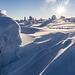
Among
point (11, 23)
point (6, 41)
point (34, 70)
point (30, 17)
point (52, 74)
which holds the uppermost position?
point (11, 23)

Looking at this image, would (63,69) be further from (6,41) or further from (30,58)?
(6,41)

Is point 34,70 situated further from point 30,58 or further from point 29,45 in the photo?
point 29,45

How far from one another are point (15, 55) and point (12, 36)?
2.14 feet

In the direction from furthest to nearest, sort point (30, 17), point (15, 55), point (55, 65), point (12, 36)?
point (30, 17), point (12, 36), point (15, 55), point (55, 65)

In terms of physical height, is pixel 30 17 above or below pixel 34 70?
below

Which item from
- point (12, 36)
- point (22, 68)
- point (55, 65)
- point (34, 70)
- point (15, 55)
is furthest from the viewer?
point (12, 36)

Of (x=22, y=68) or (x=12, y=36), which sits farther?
(x=12, y=36)

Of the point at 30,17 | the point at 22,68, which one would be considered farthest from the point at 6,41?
the point at 30,17

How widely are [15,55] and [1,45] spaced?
21.0 inches

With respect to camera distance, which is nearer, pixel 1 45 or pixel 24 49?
pixel 1 45

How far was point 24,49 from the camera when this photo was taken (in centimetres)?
317

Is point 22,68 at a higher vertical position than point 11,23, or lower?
lower

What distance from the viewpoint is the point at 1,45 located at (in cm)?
287

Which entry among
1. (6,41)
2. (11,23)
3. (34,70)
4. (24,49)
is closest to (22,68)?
(34,70)
